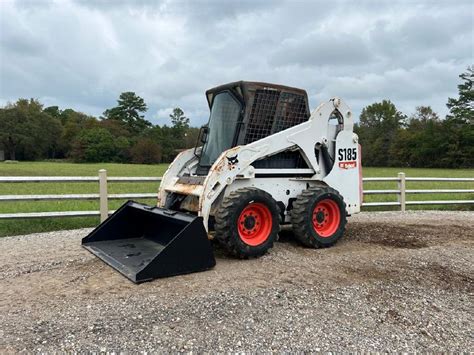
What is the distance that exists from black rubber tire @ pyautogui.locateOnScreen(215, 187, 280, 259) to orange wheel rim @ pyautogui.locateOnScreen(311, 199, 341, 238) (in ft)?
A: 3.39

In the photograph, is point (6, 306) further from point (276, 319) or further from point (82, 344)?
point (276, 319)

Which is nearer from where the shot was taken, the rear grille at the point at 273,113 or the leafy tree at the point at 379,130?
the rear grille at the point at 273,113

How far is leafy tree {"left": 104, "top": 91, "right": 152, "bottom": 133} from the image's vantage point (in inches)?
4045

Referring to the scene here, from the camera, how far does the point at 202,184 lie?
575cm

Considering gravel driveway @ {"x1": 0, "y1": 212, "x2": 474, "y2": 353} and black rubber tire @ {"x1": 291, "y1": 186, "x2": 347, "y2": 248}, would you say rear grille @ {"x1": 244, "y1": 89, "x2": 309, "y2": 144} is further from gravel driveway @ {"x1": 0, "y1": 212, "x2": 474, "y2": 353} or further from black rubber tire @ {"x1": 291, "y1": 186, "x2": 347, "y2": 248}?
gravel driveway @ {"x1": 0, "y1": 212, "x2": 474, "y2": 353}

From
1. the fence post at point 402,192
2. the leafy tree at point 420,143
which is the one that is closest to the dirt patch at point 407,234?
the fence post at point 402,192

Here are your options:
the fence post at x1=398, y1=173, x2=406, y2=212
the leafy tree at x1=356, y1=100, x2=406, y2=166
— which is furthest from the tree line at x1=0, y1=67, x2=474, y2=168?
the fence post at x1=398, y1=173, x2=406, y2=212

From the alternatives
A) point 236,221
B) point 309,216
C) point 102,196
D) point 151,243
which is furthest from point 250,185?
point 102,196

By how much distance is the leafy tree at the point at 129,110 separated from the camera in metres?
103

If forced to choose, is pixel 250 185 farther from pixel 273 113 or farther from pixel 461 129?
pixel 461 129

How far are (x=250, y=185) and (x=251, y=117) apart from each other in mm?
1035

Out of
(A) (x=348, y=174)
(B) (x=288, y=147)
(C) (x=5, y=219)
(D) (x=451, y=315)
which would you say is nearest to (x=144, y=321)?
(D) (x=451, y=315)

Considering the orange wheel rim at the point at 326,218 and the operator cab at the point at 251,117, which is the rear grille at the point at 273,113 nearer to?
the operator cab at the point at 251,117

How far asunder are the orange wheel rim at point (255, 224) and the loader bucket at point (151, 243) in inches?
29.4
